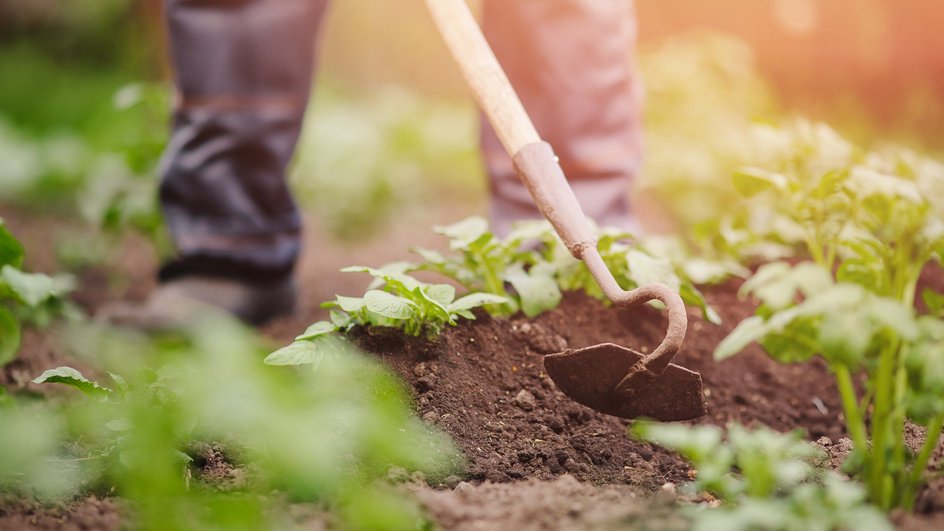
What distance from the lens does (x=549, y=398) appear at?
1409 millimetres

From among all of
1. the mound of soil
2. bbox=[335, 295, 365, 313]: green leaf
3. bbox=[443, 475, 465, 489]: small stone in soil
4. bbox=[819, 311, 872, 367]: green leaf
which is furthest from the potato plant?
bbox=[335, 295, 365, 313]: green leaf

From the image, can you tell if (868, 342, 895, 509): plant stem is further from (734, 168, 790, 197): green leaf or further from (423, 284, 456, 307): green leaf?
(423, 284, 456, 307): green leaf

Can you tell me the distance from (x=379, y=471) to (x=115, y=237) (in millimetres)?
1735

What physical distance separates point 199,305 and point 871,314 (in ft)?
5.10

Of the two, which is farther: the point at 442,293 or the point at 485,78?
the point at 485,78

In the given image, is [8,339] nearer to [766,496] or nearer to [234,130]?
[234,130]

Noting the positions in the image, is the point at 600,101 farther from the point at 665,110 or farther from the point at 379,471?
the point at 665,110

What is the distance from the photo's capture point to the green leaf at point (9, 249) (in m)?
1.50

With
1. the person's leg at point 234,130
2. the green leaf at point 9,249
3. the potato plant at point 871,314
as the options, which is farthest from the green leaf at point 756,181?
the green leaf at point 9,249

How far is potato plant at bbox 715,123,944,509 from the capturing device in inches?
38.1

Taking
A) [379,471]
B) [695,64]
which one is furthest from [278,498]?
[695,64]

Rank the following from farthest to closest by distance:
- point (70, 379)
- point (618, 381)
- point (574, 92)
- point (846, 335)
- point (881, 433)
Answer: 1. point (574, 92)
2. point (618, 381)
3. point (70, 379)
4. point (881, 433)
5. point (846, 335)

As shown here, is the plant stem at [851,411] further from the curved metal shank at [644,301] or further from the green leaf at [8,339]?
the green leaf at [8,339]

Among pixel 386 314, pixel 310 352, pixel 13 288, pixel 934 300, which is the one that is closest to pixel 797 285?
pixel 934 300
